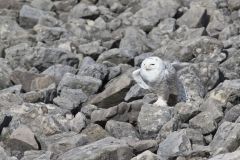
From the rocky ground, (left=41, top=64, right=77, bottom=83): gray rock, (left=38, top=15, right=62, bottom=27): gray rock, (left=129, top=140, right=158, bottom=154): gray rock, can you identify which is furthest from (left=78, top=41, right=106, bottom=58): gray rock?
(left=129, top=140, right=158, bottom=154): gray rock

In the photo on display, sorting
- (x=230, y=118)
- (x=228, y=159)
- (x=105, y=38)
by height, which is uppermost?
(x=228, y=159)

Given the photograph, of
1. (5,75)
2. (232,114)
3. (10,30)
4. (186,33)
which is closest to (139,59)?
(186,33)

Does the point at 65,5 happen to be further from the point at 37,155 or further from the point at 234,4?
the point at 37,155

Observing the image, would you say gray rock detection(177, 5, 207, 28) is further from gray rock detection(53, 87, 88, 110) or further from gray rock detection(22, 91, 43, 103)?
gray rock detection(22, 91, 43, 103)

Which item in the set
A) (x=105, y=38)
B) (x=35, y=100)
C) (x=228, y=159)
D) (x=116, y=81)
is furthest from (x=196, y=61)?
(x=228, y=159)

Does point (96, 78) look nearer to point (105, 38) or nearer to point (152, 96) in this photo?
point (152, 96)

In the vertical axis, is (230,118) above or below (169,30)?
above
